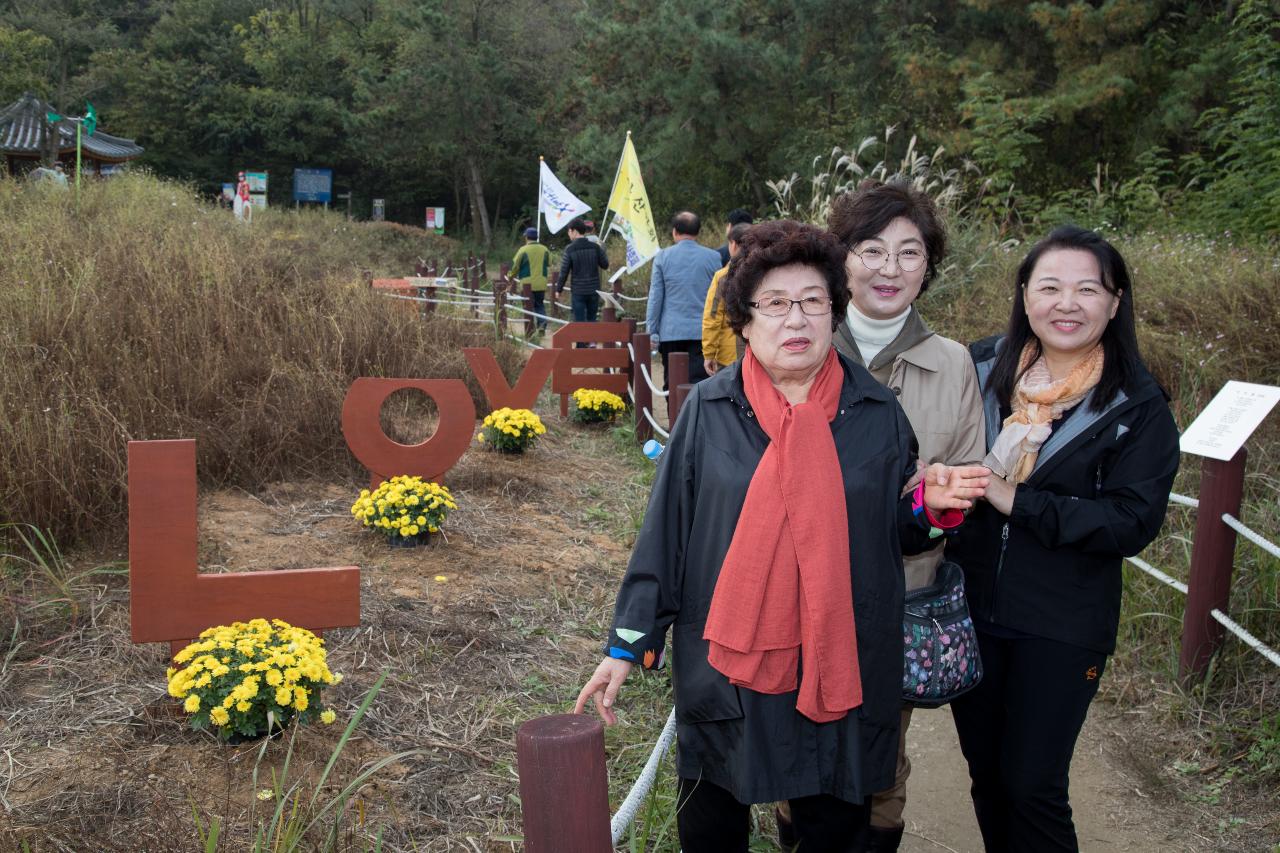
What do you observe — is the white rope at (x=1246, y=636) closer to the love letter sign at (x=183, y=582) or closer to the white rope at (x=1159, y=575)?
the white rope at (x=1159, y=575)

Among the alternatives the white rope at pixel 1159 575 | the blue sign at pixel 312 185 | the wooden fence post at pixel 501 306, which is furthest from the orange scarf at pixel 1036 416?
the blue sign at pixel 312 185

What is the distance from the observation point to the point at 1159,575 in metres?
3.84

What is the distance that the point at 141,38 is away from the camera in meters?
44.5

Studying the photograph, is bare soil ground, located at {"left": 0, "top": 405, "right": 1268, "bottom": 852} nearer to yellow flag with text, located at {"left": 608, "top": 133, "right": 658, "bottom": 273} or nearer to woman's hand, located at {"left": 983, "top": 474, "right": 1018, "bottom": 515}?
woman's hand, located at {"left": 983, "top": 474, "right": 1018, "bottom": 515}

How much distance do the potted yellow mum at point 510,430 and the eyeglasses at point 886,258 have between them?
450cm

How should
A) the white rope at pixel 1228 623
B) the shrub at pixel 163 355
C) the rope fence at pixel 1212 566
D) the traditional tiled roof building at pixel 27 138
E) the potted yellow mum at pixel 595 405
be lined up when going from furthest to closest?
the traditional tiled roof building at pixel 27 138
the potted yellow mum at pixel 595 405
the shrub at pixel 163 355
the rope fence at pixel 1212 566
the white rope at pixel 1228 623

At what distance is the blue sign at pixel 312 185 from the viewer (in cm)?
4012

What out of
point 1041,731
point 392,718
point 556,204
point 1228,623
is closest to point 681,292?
point 1228,623

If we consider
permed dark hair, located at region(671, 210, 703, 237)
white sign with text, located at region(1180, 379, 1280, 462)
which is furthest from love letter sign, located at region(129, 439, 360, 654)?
permed dark hair, located at region(671, 210, 703, 237)

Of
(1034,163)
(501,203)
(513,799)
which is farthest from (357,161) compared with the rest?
(513,799)

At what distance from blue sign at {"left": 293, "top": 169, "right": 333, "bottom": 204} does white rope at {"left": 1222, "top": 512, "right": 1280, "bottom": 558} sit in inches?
1586

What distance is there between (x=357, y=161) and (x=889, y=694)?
44428 millimetres

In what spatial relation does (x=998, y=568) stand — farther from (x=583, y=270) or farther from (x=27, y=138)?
(x=27, y=138)

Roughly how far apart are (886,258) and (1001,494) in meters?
0.62
